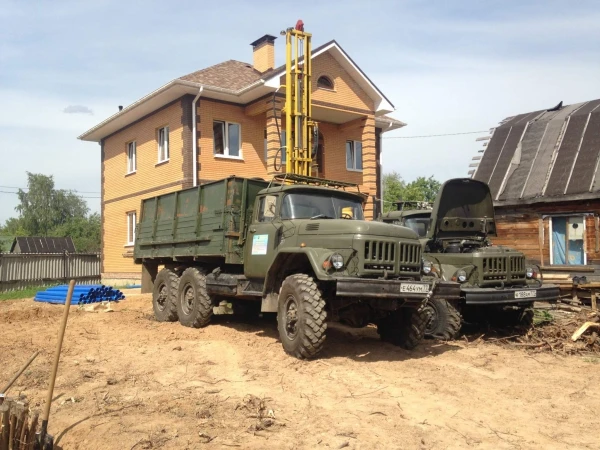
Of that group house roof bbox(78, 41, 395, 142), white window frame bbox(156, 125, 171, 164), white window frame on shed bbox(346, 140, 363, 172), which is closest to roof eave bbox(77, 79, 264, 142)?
house roof bbox(78, 41, 395, 142)

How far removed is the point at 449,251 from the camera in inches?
392

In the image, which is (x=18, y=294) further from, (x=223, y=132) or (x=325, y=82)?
(x=325, y=82)

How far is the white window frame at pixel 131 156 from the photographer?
2186cm

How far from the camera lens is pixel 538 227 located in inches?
612

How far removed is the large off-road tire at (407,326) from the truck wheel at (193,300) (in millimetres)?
3342

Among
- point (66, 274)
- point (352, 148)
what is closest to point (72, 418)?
point (352, 148)

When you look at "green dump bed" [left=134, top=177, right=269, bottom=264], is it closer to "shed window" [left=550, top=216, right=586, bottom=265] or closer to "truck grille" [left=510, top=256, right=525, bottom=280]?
"truck grille" [left=510, top=256, right=525, bottom=280]

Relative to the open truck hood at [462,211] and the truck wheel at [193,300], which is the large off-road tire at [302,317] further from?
the open truck hood at [462,211]

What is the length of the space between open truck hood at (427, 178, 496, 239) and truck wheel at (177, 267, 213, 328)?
13.3 feet

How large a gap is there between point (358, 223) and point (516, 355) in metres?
2.95

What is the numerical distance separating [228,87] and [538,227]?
1008 centimetres

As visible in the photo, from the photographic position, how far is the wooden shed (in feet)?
48.0

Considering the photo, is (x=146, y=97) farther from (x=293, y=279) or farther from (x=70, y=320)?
(x=293, y=279)

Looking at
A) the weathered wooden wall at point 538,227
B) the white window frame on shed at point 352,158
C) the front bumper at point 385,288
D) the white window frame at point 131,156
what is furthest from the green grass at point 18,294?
the front bumper at point 385,288
